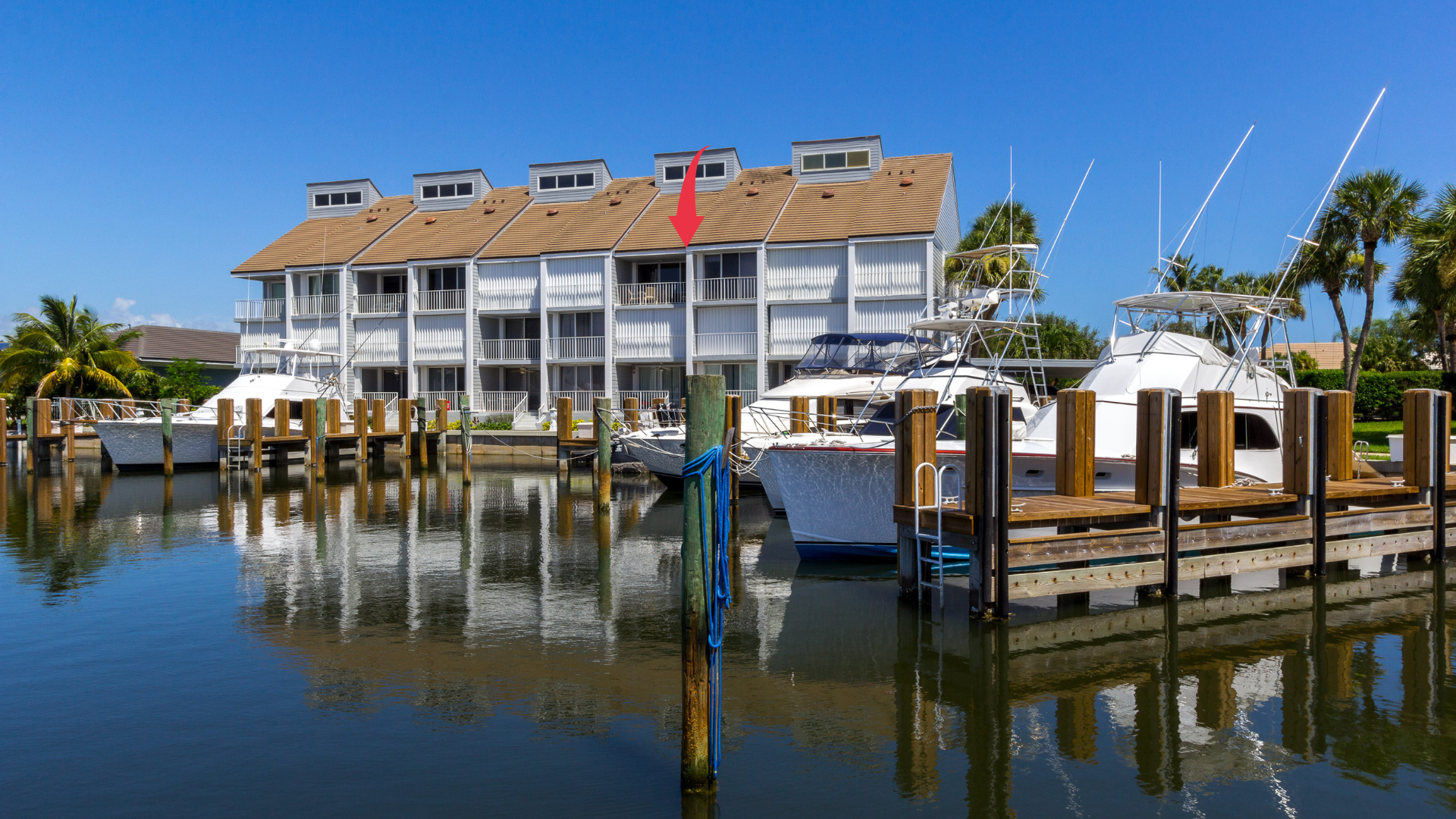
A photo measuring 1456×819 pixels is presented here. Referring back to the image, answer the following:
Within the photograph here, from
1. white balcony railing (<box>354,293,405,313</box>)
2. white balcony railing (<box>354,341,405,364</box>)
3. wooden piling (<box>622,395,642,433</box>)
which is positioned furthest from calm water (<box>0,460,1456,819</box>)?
white balcony railing (<box>354,293,405,313</box>)

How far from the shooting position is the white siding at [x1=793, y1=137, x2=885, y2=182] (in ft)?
126

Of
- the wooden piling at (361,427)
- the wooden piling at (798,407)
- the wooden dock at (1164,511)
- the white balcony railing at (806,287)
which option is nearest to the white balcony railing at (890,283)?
the white balcony railing at (806,287)

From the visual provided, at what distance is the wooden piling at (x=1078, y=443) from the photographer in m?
10.9

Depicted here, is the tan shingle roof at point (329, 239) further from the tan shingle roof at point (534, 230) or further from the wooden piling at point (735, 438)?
the wooden piling at point (735, 438)

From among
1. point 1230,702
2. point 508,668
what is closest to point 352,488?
point 508,668

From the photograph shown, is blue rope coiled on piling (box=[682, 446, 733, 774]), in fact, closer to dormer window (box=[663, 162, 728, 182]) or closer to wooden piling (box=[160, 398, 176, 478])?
wooden piling (box=[160, 398, 176, 478])

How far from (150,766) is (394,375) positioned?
121 feet

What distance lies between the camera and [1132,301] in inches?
587

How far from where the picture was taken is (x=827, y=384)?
21.5 meters

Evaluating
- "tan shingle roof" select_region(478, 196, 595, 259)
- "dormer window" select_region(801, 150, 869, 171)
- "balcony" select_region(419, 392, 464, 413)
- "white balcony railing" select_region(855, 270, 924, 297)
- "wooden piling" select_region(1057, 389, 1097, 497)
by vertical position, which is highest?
"dormer window" select_region(801, 150, 869, 171)

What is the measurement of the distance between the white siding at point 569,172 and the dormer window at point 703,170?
3.78 metres

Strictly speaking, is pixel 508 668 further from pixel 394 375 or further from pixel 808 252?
pixel 394 375

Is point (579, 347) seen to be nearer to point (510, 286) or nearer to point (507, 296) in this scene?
point (507, 296)

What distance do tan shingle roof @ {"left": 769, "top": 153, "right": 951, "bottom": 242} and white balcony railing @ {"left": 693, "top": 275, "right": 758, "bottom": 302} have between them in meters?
1.99
